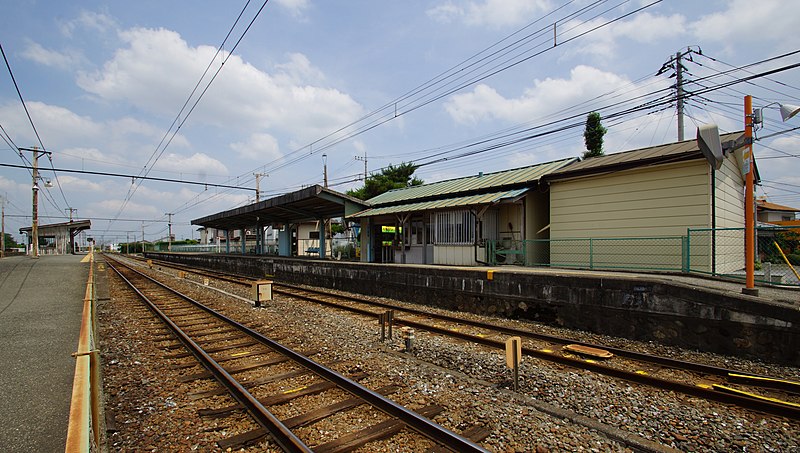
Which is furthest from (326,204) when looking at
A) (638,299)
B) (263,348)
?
(638,299)

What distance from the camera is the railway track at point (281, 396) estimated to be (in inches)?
149

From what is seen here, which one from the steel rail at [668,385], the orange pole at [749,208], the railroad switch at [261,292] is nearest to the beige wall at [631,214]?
the orange pole at [749,208]

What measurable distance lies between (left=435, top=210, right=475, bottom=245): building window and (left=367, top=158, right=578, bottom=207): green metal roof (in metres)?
1.48

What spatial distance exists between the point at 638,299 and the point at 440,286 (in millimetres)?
5713

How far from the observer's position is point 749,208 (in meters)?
6.85

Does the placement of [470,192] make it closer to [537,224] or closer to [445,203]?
[445,203]

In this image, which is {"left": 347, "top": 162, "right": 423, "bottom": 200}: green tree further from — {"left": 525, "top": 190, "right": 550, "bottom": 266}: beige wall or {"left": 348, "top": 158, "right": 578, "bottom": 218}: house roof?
{"left": 525, "top": 190, "right": 550, "bottom": 266}: beige wall

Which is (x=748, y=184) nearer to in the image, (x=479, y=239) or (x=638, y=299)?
(x=638, y=299)

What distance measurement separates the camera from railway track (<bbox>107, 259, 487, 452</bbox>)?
3793 mm

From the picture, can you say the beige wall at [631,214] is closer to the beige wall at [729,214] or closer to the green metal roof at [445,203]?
the beige wall at [729,214]

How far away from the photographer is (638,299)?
8016 millimetres

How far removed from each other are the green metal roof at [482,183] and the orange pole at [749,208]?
731cm

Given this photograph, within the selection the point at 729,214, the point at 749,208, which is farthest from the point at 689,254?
the point at 749,208

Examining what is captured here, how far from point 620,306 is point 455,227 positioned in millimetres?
8408
